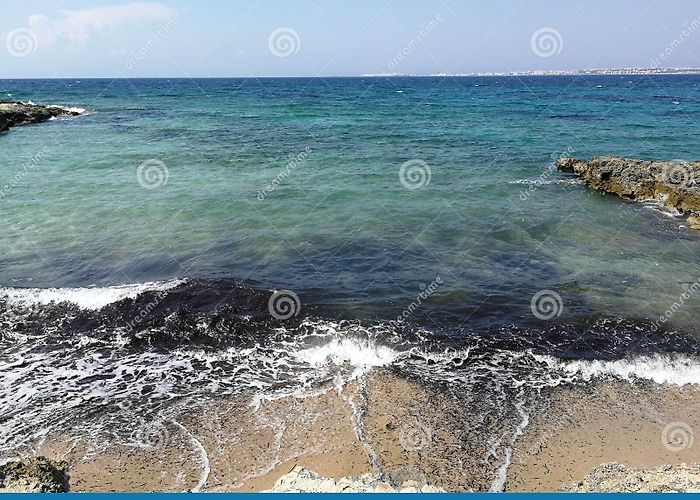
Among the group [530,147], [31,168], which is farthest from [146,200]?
[530,147]

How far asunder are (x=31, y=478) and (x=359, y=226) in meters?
13.4

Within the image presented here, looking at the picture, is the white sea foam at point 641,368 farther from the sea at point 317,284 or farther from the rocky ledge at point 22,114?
the rocky ledge at point 22,114

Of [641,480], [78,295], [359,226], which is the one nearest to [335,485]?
[641,480]

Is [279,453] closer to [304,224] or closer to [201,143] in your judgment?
[304,224]

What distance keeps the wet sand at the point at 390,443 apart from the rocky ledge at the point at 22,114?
47.1 metres

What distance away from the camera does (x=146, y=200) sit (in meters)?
21.6

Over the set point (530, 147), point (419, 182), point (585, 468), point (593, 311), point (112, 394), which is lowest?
point (112, 394)

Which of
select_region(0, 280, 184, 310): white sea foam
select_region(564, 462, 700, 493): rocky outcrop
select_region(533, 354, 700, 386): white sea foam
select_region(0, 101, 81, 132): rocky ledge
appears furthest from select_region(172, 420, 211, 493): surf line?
select_region(0, 101, 81, 132): rocky ledge

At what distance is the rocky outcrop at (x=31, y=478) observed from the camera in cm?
612

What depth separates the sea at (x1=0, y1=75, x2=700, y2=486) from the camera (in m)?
9.92

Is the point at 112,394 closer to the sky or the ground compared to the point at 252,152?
closer to the ground

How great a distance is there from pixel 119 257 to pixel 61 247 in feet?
7.80

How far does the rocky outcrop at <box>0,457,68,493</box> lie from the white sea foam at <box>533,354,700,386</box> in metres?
8.94

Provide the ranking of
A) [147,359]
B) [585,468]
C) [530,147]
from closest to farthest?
[585,468]
[147,359]
[530,147]
